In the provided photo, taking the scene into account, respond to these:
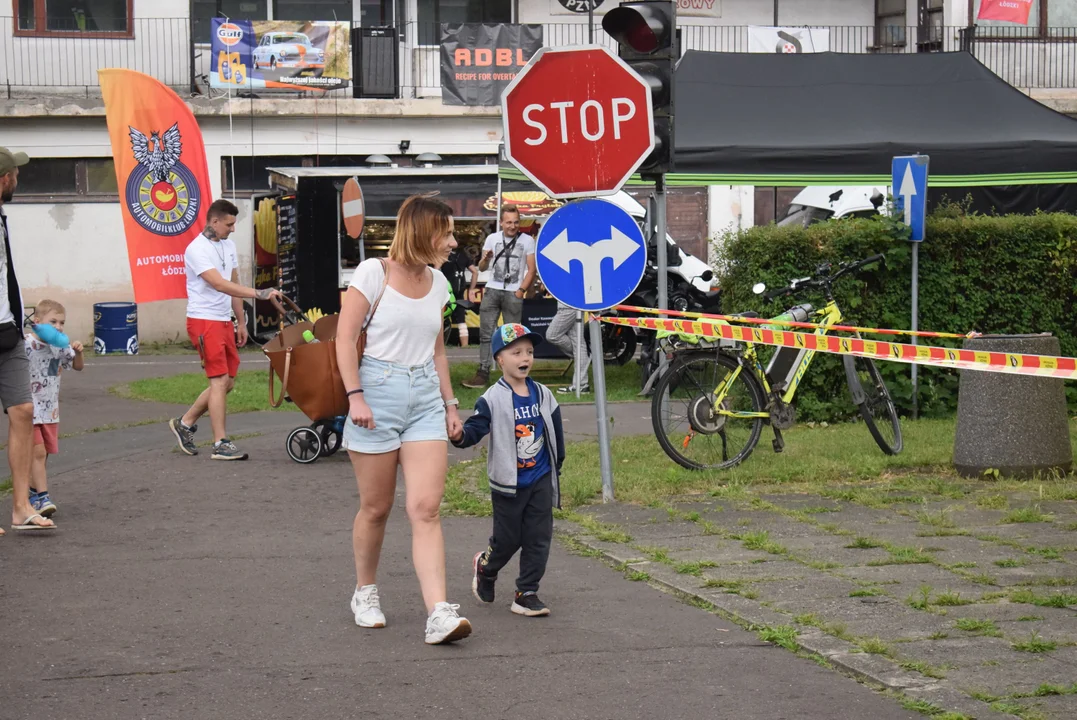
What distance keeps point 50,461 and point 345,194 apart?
6590 millimetres

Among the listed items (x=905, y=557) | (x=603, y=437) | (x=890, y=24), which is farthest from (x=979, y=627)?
(x=890, y=24)

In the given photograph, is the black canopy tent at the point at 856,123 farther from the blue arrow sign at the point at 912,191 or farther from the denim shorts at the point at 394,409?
the denim shorts at the point at 394,409

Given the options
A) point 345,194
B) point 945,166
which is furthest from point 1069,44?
point 345,194

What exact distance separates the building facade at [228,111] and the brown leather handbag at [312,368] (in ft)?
46.4

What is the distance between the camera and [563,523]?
26.4 ft

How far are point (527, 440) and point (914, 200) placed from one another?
22.4 ft

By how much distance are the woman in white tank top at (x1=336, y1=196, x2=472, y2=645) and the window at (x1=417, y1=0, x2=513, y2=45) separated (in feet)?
70.0

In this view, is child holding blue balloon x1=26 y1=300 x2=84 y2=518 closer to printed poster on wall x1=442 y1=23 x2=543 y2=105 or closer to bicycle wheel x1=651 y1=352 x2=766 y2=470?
bicycle wheel x1=651 y1=352 x2=766 y2=470

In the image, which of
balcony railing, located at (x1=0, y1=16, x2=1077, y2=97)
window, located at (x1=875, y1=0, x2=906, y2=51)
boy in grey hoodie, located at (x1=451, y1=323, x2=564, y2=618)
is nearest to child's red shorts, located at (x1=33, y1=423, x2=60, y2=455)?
boy in grey hoodie, located at (x1=451, y1=323, x2=564, y2=618)

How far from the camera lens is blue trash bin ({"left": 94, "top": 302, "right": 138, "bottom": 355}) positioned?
21.8 m

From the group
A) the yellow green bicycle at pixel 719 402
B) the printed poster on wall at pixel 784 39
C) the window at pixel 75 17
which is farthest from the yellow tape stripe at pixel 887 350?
the printed poster on wall at pixel 784 39

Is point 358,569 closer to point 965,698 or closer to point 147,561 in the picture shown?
point 147,561

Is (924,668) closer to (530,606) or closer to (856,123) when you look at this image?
(530,606)

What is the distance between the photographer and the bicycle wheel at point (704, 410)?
31.1ft
